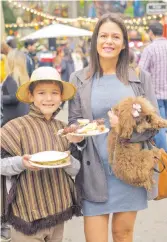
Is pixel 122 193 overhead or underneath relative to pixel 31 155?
underneath

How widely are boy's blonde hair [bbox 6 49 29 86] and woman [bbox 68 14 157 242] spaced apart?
2.83 meters

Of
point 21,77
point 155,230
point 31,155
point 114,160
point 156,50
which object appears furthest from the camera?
point 156,50

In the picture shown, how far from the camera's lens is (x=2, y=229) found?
4.09 meters

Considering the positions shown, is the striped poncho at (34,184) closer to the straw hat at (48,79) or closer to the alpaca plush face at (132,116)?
the straw hat at (48,79)

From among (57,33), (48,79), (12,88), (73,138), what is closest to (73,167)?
(73,138)

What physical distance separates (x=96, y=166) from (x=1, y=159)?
0.60 meters

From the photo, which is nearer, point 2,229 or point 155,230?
point 2,229

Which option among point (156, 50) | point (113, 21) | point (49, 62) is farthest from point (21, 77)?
point (49, 62)

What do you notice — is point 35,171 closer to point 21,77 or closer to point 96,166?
point 96,166

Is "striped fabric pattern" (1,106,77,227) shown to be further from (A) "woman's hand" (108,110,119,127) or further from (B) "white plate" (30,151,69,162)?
(A) "woman's hand" (108,110,119,127)

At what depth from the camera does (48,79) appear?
8.97 feet

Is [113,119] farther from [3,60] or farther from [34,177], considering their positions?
[3,60]

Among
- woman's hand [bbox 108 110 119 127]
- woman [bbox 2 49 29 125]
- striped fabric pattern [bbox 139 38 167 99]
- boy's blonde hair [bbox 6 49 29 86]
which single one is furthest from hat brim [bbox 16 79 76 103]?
striped fabric pattern [bbox 139 38 167 99]

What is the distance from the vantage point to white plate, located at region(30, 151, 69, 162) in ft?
8.09
